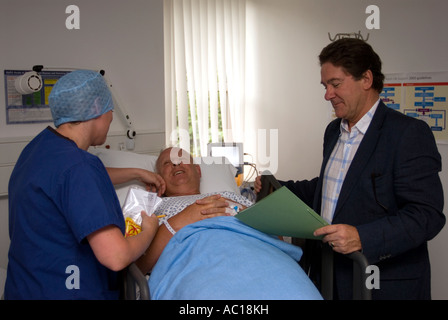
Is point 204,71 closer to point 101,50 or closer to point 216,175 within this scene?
point 101,50

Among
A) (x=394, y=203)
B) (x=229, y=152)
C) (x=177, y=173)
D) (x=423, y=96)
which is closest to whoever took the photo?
(x=394, y=203)

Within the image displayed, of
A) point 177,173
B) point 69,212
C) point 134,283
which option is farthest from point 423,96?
point 69,212

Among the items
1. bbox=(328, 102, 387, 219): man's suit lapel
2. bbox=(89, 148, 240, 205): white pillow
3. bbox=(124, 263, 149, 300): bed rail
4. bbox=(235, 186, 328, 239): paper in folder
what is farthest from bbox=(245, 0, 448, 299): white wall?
bbox=(124, 263, 149, 300): bed rail

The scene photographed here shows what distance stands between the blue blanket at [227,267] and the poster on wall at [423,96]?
5.60 ft

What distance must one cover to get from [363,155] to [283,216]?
40cm

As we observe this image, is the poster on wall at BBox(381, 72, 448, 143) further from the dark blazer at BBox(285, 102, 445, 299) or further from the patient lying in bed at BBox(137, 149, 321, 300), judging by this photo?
the patient lying in bed at BBox(137, 149, 321, 300)

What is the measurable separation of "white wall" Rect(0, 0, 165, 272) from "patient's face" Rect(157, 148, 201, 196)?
58cm

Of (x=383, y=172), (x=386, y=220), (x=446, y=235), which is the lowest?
(x=446, y=235)

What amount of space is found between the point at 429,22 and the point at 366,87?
61.1 inches

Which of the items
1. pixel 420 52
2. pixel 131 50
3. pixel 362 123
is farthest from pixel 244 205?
pixel 420 52

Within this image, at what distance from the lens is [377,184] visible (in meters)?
1.55

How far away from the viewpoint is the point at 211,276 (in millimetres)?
1358

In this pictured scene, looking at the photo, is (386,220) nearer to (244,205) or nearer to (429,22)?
(244,205)

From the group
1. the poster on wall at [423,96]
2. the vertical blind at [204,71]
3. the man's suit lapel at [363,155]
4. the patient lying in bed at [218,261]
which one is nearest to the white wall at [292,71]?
the vertical blind at [204,71]
